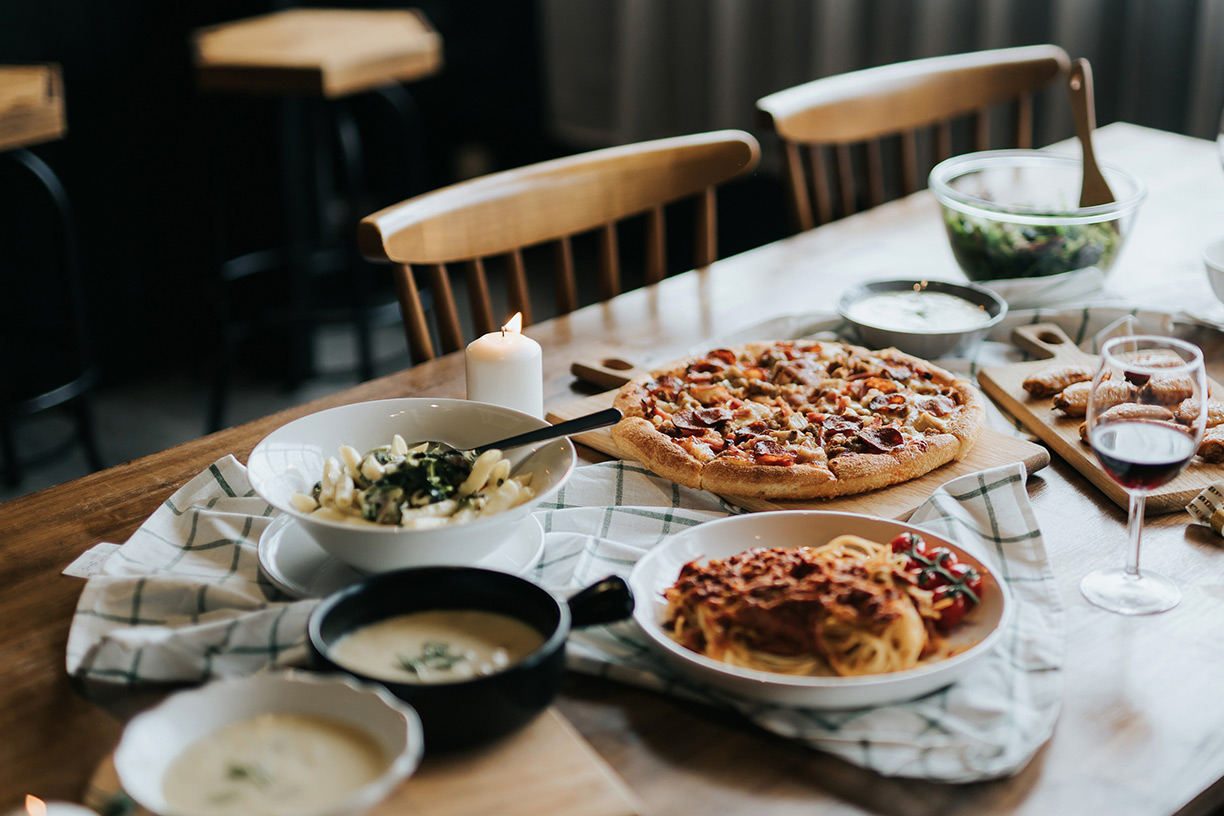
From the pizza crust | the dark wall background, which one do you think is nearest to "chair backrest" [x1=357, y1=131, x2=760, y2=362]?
the pizza crust

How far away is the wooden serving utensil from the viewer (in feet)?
5.99

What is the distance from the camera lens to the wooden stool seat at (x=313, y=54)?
10.0ft

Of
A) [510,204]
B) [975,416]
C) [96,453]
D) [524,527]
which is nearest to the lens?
[524,527]

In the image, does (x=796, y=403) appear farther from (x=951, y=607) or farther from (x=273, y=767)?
(x=273, y=767)

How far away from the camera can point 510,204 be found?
1.80 meters

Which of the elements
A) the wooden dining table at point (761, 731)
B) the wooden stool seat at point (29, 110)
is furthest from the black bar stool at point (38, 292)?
the wooden dining table at point (761, 731)

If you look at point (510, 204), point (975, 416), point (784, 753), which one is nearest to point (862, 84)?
point (510, 204)

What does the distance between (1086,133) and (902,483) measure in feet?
2.95

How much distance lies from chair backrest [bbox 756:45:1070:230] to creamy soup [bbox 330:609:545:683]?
1508 mm

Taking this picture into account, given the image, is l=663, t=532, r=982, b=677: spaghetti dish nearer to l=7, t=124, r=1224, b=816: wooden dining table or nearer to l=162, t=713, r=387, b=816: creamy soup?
l=7, t=124, r=1224, b=816: wooden dining table

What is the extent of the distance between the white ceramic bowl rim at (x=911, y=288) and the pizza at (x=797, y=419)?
0.07m

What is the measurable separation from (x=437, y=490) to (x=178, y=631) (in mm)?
240

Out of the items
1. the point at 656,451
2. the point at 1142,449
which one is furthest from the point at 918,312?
the point at 1142,449

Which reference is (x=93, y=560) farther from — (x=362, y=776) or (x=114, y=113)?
(x=114, y=113)
